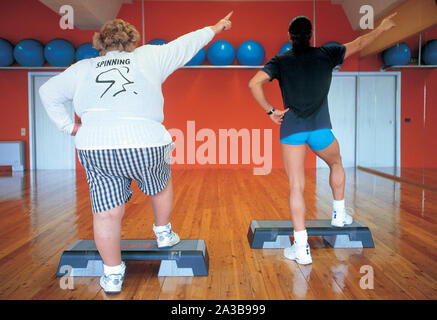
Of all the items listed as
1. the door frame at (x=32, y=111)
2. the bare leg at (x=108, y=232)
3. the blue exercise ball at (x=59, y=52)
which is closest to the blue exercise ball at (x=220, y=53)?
the blue exercise ball at (x=59, y=52)

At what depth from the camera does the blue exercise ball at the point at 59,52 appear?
20.3ft

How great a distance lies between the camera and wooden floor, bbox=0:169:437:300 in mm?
1727

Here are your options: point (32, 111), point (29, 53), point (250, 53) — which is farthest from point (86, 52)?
point (250, 53)

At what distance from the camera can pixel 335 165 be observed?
7.23ft

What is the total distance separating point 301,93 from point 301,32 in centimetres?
32

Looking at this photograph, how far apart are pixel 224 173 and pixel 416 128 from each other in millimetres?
3235

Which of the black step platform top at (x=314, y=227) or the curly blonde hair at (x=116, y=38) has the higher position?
the curly blonde hair at (x=116, y=38)

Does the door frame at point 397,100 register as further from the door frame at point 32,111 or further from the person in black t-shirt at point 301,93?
the door frame at point 32,111

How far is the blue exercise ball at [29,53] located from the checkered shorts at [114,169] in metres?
5.64

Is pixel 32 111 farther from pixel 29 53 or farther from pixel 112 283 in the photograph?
pixel 112 283

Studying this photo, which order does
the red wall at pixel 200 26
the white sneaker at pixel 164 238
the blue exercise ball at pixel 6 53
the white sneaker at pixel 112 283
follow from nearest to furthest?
the white sneaker at pixel 112 283 → the white sneaker at pixel 164 238 → the blue exercise ball at pixel 6 53 → the red wall at pixel 200 26

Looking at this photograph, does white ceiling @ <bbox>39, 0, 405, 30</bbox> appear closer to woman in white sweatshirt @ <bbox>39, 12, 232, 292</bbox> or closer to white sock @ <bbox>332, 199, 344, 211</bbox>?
white sock @ <bbox>332, 199, 344, 211</bbox>

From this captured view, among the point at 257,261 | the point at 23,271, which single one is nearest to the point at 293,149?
the point at 257,261
